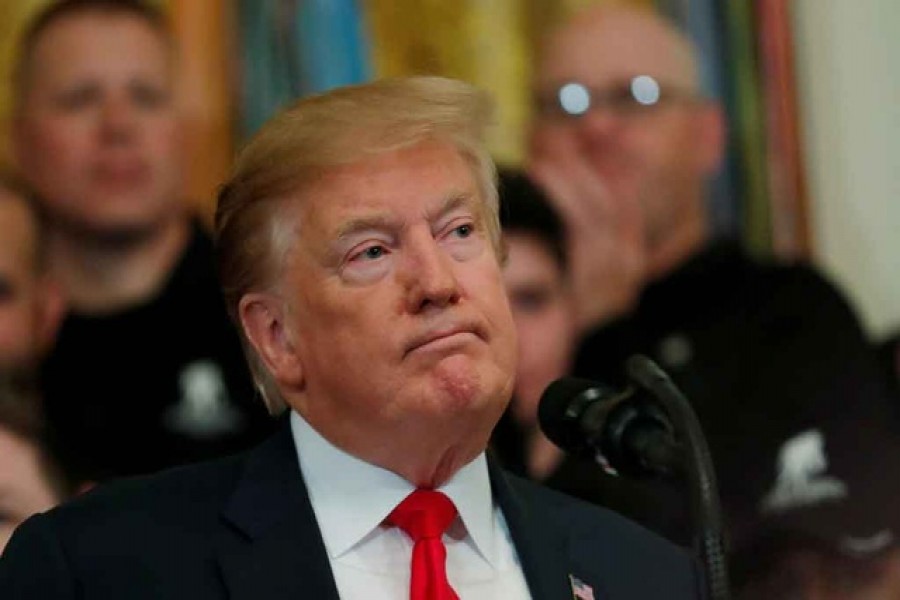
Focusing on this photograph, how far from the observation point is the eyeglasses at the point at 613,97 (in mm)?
3502

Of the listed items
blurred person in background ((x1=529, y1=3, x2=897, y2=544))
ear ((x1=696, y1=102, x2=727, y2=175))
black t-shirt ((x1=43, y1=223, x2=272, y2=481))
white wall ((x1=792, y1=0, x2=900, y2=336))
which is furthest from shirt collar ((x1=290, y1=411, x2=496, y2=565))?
white wall ((x1=792, y1=0, x2=900, y2=336))

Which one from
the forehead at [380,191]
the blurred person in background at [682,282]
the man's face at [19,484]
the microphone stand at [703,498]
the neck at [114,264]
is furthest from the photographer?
the blurred person in background at [682,282]

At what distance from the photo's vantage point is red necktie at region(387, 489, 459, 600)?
2006 millimetres

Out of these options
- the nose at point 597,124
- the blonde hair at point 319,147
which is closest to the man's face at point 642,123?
the nose at point 597,124

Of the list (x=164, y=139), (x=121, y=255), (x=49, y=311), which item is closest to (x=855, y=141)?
(x=164, y=139)

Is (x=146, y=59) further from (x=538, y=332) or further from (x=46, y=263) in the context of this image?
(x=538, y=332)

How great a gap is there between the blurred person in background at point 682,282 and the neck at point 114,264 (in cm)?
74

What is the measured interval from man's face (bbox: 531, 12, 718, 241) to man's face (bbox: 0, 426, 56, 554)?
4.04 feet

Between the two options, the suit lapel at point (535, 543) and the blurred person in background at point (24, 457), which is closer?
the suit lapel at point (535, 543)

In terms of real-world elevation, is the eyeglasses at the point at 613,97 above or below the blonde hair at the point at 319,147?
below

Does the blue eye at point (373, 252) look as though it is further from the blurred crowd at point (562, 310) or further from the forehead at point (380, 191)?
the blurred crowd at point (562, 310)

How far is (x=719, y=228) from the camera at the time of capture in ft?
11.8

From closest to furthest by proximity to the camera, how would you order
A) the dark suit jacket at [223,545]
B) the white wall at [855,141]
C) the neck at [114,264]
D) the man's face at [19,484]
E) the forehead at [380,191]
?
the dark suit jacket at [223,545] < the forehead at [380,191] < the man's face at [19,484] < the neck at [114,264] < the white wall at [855,141]

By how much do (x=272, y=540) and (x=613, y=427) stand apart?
0.42 m
